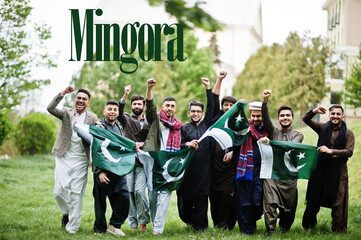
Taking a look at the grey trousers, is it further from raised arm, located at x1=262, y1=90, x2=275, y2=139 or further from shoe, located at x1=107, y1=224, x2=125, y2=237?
raised arm, located at x1=262, y1=90, x2=275, y2=139

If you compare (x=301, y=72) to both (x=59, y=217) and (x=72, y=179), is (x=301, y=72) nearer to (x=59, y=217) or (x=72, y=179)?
(x=59, y=217)

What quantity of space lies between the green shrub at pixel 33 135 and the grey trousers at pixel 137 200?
1665cm

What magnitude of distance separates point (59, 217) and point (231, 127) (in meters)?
3.98

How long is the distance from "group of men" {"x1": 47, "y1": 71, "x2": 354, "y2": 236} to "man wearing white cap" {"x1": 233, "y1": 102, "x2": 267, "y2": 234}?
2cm

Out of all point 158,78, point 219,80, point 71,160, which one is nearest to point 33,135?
point 158,78

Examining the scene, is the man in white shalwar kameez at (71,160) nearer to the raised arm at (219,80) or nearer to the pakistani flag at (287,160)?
the raised arm at (219,80)

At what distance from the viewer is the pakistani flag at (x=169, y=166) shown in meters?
8.34

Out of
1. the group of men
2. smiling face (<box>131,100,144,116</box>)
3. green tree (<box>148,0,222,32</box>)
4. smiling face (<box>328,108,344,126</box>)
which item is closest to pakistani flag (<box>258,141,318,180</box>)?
the group of men

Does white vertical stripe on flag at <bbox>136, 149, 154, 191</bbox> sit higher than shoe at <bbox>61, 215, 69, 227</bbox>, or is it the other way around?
white vertical stripe on flag at <bbox>136, 149, 154, 191</bbox>

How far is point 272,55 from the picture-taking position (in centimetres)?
4188

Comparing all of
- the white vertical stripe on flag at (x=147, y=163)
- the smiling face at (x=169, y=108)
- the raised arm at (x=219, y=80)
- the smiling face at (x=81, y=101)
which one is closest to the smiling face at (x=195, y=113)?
the smiling face at (x=169, y=108)

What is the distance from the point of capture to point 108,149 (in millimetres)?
8195

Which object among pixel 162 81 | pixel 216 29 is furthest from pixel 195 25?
pixel 162 81

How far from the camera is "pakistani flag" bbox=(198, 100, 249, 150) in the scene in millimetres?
8266
